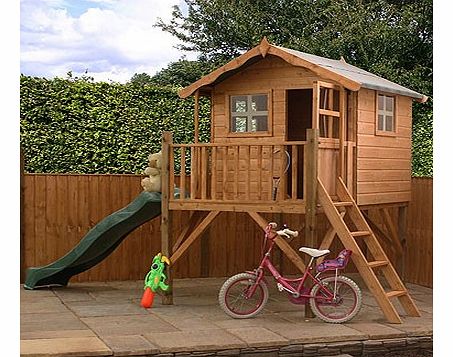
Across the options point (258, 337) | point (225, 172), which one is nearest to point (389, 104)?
point (225, 172)

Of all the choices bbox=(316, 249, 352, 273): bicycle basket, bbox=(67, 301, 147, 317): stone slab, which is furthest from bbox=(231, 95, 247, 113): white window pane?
bbox=(67, 301, 147, 317): stone slab

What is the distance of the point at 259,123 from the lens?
376 inches

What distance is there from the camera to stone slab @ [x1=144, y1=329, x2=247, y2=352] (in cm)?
698

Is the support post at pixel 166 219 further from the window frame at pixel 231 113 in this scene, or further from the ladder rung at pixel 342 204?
the ladder rung at pixel 342 204

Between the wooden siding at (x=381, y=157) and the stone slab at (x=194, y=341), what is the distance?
9.49 feet

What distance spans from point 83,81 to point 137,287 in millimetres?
3709

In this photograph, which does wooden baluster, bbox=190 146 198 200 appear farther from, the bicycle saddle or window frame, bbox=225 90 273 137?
the bicycle saddle

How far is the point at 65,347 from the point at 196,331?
1371 millimetres

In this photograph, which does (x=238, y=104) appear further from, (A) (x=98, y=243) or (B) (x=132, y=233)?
(B) (x=132, y=233)

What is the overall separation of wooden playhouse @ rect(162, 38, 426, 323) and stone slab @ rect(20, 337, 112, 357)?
2396mm

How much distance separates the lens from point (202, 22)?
1961 centimetres

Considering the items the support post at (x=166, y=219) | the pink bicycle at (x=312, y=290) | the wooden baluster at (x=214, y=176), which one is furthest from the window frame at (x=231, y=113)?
the pink bicycle at (x=312, y=290)
